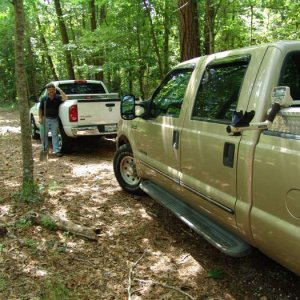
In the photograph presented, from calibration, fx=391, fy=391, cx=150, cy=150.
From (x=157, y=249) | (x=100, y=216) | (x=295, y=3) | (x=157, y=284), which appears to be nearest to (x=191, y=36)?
(x=295, y=3)

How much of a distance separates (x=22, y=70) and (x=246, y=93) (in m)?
3.54

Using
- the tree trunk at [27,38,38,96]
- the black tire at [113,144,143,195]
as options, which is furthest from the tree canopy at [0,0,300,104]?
the tree trunk at [27,38,38,96]

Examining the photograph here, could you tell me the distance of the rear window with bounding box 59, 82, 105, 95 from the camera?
10750mm

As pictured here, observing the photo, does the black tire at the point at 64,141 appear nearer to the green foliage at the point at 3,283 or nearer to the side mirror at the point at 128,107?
the side mirror at the point at 128,107

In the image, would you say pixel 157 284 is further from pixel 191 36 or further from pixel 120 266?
pixel 191 36

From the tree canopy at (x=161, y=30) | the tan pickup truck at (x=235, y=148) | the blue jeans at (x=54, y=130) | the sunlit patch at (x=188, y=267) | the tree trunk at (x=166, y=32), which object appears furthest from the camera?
the tree trunk at (x=166, y=32)

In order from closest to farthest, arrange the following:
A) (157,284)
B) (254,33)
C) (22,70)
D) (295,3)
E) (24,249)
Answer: (157,284), (24,249), (22,70), (295,3), (254,33)

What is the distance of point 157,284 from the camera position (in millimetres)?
3605

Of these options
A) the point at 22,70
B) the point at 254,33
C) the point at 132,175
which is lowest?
the point at 132,175

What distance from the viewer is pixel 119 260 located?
13.3 feet

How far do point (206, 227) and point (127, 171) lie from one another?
269 cm

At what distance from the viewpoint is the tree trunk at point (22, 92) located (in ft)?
17.7

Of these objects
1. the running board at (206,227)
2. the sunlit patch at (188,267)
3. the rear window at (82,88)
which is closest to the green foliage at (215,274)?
the sunlit patch at (188,267)

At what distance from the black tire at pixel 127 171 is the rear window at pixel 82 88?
5.08 m
